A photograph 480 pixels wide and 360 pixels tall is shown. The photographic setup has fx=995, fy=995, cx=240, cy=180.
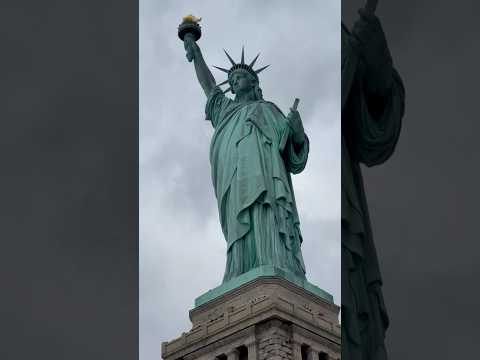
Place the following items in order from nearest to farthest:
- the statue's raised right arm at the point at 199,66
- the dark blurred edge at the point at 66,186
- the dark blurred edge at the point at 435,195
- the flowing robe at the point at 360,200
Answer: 1. the dark blurred edge at the point at 435,195
2. the flowing robe at the point at 360,200
3. the dark blurred edge at the point at 66,186
4. the statue's raised right arm at the point at 199,66

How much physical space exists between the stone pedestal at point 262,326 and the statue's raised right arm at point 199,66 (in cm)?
694

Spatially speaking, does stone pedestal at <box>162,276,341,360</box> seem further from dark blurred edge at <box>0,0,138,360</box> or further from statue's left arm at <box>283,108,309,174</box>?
dark blurred edge at <box>0,0,138,360</box>

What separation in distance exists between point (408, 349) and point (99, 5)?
55.2 inches

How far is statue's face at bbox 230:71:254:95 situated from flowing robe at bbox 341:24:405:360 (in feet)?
92.0

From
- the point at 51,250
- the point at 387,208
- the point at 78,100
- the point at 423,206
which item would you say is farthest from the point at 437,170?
the point at 78,100

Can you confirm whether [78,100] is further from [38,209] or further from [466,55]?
[466,55]

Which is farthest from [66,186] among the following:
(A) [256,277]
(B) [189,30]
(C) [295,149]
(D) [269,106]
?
(B) [189,30]

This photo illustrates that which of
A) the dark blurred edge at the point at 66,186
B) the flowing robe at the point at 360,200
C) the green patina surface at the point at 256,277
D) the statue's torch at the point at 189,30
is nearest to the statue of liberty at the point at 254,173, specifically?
the green patina surface at the point at 256,277

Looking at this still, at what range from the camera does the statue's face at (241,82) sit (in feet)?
98.3

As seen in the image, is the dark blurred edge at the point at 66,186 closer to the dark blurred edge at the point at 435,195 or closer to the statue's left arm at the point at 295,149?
the dark blurred edge at the point at 435,195

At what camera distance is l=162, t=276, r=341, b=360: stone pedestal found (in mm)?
Answer: 27172

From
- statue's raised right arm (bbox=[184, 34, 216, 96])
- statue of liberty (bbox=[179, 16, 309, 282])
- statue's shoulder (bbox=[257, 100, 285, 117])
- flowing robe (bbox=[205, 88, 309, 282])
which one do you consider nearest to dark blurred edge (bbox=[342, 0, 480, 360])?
statue of liberty (bbox=[179, 16, 309, 282])

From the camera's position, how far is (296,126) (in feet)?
93.2

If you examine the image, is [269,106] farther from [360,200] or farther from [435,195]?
[435,195]
